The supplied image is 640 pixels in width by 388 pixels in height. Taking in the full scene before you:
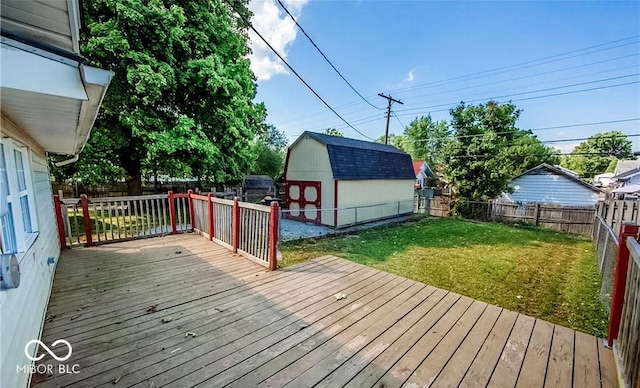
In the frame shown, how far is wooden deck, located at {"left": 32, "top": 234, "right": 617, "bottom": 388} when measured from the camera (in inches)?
Answer: 79.4

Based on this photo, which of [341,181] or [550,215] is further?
[550,215]

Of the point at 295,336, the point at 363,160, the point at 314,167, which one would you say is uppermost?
the point at 363,160

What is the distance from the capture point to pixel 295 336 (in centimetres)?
252

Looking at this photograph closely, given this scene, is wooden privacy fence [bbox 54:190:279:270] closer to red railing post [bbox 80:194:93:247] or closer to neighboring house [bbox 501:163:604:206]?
red railing post [bbox 80:194:93:247]

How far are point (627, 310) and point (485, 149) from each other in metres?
12.6

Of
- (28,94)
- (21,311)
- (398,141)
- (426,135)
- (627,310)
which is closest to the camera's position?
(28,94)

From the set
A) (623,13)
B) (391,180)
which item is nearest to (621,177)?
(623,13)

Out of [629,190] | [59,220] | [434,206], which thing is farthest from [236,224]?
[434,206]

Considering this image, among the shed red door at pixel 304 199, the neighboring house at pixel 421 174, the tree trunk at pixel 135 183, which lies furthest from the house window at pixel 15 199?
the neighboring house at pixel 421 174

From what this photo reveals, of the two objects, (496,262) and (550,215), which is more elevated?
(550,215)

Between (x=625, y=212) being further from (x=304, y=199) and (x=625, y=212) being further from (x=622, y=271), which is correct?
(x=304, y=199)

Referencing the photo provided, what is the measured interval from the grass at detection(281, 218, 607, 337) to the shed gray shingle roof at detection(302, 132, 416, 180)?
2.60 m

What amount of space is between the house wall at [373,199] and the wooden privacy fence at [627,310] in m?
7.83

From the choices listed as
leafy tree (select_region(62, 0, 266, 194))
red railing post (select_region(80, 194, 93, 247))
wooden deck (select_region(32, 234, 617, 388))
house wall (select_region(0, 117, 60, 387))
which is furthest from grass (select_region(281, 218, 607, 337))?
leafy tree (select_region(62, 0, 266, 194))
